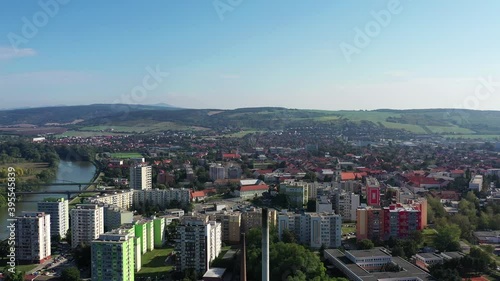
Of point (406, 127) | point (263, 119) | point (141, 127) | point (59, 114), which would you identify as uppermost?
point (59, 114)

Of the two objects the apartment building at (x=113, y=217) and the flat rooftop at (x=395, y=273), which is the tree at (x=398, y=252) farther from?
the apartment building at (x=113, y=217)

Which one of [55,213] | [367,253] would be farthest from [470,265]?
[55,213]

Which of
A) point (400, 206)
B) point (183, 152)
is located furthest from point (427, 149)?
point (400, 206)

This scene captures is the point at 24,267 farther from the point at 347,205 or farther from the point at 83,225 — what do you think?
the point at 347,205

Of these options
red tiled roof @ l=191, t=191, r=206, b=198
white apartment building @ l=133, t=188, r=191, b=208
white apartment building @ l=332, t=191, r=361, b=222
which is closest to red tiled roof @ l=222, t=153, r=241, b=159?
red tiled roof @ l=191, t=191, r=206, b=198

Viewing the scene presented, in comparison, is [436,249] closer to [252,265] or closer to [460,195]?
[252,265]
